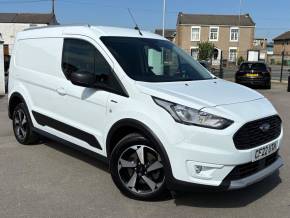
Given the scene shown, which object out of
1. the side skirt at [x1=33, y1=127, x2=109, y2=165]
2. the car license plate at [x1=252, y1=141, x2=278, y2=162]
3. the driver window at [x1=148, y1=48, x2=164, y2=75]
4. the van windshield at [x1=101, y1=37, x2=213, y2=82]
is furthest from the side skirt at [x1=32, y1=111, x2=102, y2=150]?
the car license plate at [x1=252, y1=141, x2=278, y2=162]

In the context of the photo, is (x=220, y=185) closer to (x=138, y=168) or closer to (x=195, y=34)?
(x=138, y=168)

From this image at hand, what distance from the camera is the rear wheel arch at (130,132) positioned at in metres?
4.12

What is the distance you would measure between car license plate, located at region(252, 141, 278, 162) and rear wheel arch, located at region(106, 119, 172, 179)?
2.93 feet

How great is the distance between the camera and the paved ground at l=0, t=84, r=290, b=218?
168 inches

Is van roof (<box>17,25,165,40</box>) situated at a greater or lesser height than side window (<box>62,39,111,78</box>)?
greater

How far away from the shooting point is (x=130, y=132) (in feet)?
15.1

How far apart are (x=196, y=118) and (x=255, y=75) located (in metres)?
16.8

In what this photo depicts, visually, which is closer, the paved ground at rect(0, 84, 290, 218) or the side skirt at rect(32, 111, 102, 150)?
the paved ground at rect(0, 84, 290, 218)

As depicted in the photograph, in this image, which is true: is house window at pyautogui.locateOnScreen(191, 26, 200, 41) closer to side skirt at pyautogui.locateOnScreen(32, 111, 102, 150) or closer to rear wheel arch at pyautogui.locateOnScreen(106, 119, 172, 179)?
side skirt at pyautogui.locateOnScreen(32, 111, 102, 150)

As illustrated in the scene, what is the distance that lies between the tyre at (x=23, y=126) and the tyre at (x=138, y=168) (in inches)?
95.9

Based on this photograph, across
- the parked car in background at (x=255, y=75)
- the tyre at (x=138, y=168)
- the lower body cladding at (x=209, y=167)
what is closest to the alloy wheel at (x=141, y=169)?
the tyre at (x=138, y=168)

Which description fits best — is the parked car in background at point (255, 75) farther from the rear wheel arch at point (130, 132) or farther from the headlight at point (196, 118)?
the headlight at point (196, 118)

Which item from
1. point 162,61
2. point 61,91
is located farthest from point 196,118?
point 61,91

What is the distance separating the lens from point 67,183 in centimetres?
509
